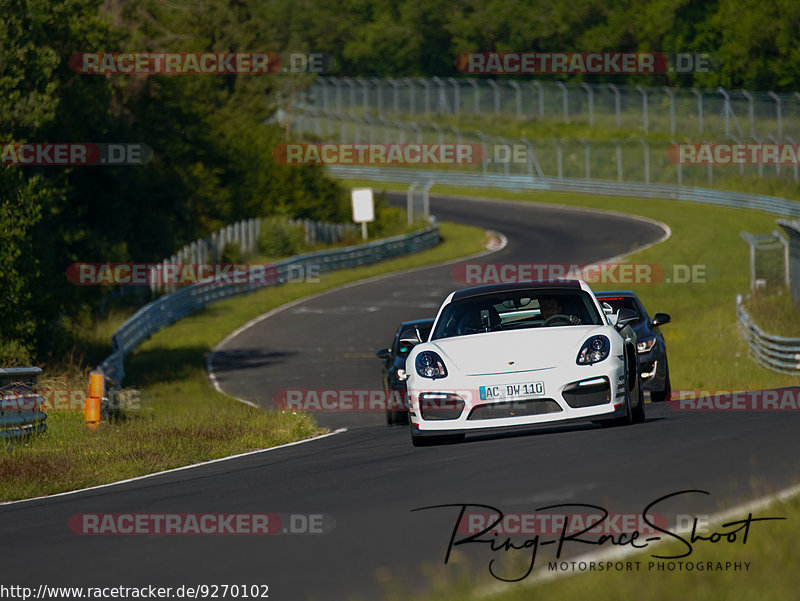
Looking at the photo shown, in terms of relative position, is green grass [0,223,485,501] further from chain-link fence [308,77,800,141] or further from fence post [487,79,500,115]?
fence post [487,79,500,115]

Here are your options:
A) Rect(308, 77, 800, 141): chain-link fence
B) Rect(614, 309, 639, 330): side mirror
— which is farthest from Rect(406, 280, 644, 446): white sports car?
Rect(308, 77, 800, 141): chain-link fence

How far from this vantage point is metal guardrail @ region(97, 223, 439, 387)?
1150 inches

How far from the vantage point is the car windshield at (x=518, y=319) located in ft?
40.0

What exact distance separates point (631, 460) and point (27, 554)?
14.1 feet

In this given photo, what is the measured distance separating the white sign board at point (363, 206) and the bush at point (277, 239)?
4.25 meters

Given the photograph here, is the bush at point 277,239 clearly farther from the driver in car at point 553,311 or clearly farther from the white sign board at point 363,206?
the driver in car at point 553,311

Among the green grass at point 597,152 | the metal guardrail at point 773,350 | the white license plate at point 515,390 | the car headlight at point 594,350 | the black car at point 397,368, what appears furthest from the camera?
the green grass at point 597,152

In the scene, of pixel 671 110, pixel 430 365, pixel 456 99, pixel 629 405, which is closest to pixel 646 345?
pixel 629 405

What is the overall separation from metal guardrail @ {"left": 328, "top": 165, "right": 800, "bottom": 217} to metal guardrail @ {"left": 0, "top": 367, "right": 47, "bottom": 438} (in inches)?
1853

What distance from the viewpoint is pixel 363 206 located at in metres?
57.7

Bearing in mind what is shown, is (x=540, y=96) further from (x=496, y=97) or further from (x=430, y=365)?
(x=430, y=365)

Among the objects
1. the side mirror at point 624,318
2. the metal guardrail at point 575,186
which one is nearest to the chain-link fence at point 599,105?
the metal guardrail at point 575,186

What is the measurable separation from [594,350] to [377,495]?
10.7 feet

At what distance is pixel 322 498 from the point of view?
29.6 feet
